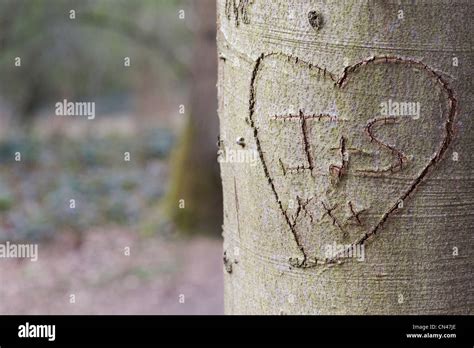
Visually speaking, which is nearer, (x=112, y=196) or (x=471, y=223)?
(x=471, y=223)

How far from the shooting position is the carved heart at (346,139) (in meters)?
1.31

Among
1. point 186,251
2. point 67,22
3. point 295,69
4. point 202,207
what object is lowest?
point 186,251

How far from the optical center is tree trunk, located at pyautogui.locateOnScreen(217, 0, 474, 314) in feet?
4.27

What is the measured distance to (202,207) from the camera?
755cm

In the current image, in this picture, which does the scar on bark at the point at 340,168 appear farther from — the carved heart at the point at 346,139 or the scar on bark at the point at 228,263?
the scar on bark at the point at 228,263

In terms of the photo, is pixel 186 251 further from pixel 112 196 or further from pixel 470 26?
pixel 470 26

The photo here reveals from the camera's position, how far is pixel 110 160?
35.9 feet

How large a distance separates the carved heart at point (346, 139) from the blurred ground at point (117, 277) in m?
4.95

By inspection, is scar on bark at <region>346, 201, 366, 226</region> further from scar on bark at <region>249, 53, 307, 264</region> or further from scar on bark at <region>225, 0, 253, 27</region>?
scar on bark at <region>225, 0, 253, 27</region>

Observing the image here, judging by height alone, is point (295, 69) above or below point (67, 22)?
below

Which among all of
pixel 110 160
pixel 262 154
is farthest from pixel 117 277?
pixel 262 154

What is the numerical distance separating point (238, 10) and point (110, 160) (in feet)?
31.9
